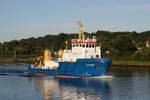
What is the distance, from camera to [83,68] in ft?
199

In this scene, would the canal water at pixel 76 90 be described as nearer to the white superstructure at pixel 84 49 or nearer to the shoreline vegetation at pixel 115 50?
the white superstructure at pixel 84 49

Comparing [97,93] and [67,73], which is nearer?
[97,93]

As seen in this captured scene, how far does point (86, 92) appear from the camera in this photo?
46.1 metres

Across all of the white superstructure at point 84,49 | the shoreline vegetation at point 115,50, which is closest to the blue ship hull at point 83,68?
the white superstructure at point 84,49

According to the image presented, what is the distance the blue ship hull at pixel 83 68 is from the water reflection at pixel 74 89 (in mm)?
2054

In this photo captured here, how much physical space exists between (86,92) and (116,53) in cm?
7704

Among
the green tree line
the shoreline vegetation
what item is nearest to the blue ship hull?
the shoreline vegetation

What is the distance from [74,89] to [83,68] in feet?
39.6

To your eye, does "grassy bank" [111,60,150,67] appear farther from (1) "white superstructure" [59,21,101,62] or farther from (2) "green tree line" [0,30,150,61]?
(1) "white superstructure" [59,21,101,62]

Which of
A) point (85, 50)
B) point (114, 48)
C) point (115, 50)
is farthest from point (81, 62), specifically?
point (114, 48)

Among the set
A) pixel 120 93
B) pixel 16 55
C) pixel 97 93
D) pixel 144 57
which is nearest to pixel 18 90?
pixel 97 93

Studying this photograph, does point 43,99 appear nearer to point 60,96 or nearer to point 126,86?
point 60,96

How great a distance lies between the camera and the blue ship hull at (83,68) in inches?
2315

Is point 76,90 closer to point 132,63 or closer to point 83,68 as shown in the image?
point 83,68
